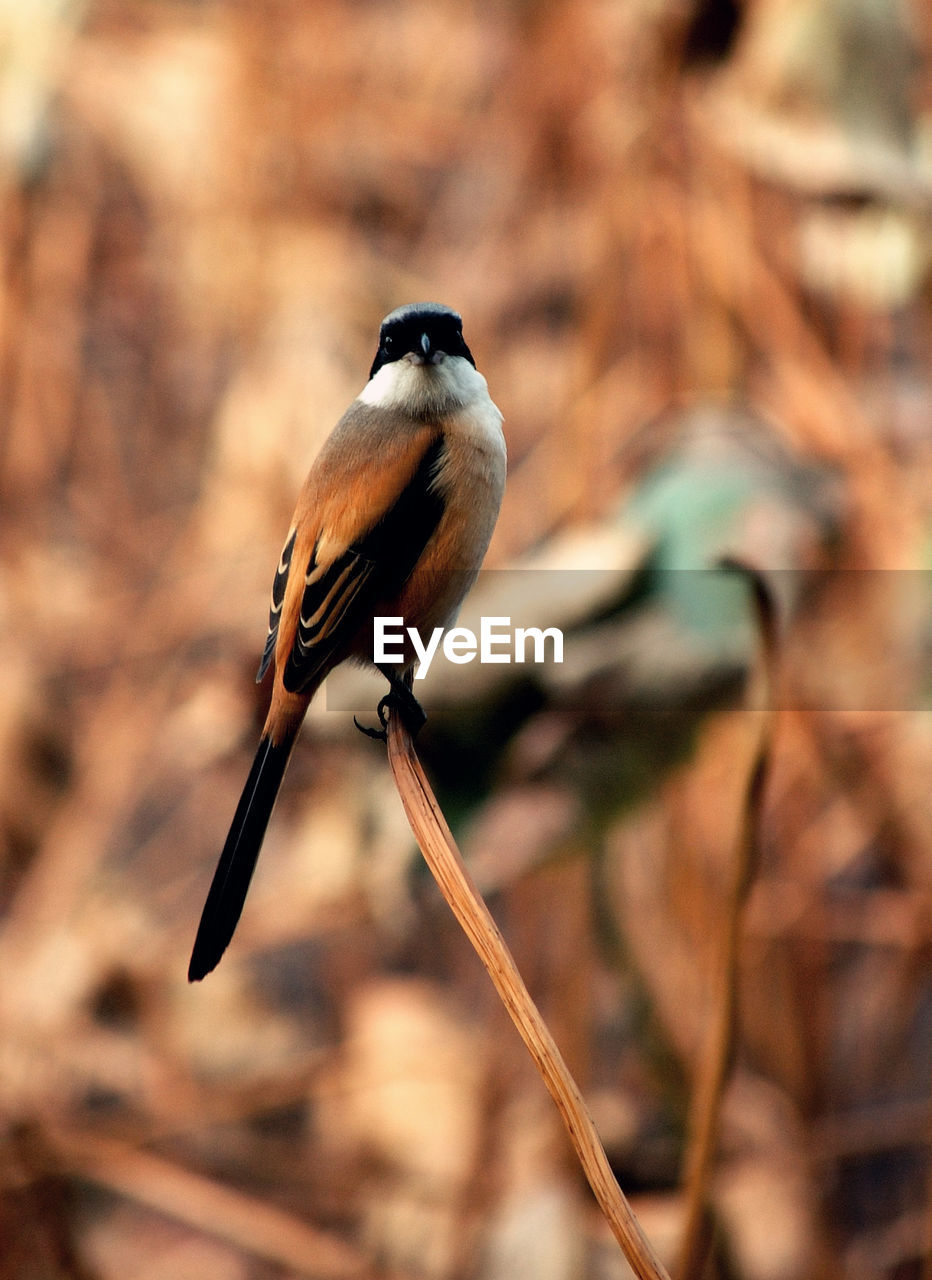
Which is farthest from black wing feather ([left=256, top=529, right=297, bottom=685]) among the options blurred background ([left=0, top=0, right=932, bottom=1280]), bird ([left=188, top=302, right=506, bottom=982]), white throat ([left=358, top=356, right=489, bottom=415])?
blurred background ([left=0, top=0, right=932, bottom=1280])

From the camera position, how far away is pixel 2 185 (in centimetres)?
273

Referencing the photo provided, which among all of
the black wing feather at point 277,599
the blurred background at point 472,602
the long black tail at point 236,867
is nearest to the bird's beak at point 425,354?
the black wing feather at point 277,599

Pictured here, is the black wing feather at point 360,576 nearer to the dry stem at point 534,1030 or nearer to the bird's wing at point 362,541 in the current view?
the bird's wing at point 362,541

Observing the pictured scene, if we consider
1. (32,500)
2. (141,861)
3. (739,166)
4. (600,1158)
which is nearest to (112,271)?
(32,500)

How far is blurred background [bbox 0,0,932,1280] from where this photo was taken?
5.16ft

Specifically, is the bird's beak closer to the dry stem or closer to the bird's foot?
the bird's foot

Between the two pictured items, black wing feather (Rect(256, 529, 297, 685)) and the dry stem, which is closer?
the dry stem

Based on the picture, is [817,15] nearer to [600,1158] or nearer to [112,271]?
[600,1158]

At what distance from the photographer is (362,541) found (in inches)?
32.6

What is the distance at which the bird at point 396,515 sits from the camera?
78 centimetres

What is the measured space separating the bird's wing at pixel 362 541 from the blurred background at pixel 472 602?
1.36 feet

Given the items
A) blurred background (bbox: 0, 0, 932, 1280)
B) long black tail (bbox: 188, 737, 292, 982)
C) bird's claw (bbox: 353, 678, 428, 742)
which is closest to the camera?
long black tail (bbox: 188, 737, 292, 982)

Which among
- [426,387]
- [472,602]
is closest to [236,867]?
Result: [426,387]

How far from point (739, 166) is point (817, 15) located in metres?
0.62
